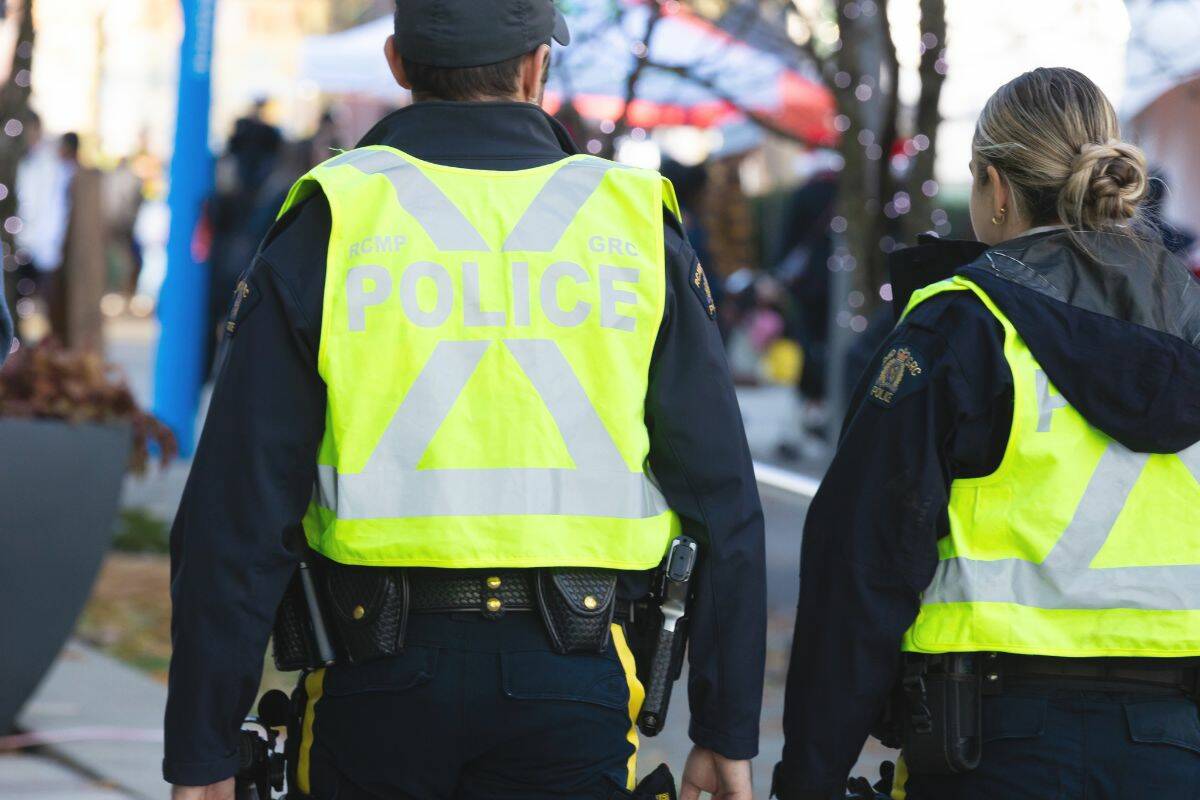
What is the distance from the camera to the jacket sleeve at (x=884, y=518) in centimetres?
265

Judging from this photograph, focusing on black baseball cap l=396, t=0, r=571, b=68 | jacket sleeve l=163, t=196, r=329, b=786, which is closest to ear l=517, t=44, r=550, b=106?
black baseball cap l=396, t=0, r=571, b=68

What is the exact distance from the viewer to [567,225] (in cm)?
262

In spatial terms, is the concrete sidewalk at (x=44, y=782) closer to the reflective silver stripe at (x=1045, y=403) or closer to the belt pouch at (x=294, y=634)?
the belt pouch at (x=294, y=634)

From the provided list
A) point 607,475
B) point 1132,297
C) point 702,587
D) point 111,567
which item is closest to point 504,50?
point 607,475

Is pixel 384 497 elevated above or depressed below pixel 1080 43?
below

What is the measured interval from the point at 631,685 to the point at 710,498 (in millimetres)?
316

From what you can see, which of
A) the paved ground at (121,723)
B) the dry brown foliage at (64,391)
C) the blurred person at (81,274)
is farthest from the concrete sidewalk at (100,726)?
the blurred person at (81,274)

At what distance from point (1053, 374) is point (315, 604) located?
3.92 ft

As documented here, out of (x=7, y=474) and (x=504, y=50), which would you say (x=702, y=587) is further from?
(x=7, y=474)

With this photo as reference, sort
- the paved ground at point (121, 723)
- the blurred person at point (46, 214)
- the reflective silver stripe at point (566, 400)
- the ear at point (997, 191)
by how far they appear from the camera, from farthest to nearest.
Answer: the blurred person at point (46, 214) < the paved ground at point (121, 723) < the ear at point (997, 191) < the reflective silver stripe at point (566, 400)

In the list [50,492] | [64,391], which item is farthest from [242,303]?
[64,391]

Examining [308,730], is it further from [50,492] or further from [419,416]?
[50,492]

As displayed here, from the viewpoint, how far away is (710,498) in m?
2.66

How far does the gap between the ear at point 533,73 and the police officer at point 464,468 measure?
47 millimetres
